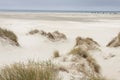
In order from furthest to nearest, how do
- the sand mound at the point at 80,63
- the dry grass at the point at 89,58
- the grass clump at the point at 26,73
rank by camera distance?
the dry grass at the point at 89,58 < the sand mound at the point at 80,63 < the grass clump at the point at 26,73

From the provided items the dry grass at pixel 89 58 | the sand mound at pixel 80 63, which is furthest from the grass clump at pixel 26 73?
the dry grass at pixel 89 58

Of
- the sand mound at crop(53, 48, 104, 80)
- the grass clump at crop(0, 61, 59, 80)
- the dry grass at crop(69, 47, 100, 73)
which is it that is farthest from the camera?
the dry grass at crop(69, 47, 100, 73)

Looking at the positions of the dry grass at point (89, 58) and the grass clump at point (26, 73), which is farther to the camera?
the dry grass at point (89, 58)

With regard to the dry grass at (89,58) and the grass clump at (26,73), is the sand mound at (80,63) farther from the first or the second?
the grass clump at (26,73)

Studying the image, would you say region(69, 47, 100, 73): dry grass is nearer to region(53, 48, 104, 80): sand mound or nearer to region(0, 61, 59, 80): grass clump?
region(53, 48, 104, 80): sand mound

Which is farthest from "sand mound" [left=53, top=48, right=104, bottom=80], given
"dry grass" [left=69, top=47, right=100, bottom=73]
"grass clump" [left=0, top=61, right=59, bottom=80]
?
"grass clump" [left=0, top=61, right=59, bottom=80]

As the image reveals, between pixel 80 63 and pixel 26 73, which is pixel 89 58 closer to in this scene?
pixel 80 63

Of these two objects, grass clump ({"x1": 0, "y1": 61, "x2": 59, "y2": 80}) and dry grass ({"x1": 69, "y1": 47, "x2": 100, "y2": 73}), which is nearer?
grass clump ({"x1": 0, "y1": 61, "x2": 59, "y2": 80})

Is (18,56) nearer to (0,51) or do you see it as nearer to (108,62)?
(0,51)

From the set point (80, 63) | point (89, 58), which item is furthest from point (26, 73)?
point (89, 58)

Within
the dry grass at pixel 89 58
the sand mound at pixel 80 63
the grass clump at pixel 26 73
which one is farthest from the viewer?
the dry grass at pixel 89 58

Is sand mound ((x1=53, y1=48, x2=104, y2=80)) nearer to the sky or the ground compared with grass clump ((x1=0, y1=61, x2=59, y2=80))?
nearer to the ground

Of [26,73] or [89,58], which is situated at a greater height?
[26,73]

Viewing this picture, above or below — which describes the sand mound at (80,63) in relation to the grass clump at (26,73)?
below
